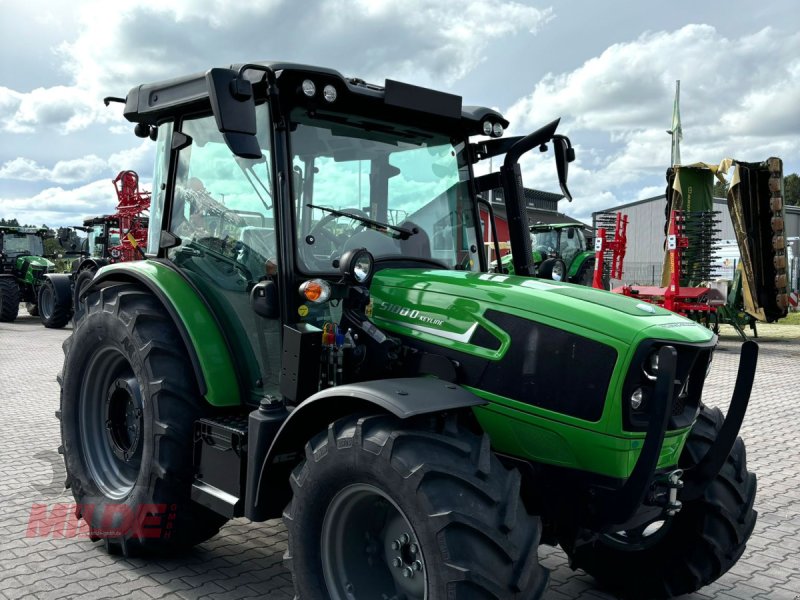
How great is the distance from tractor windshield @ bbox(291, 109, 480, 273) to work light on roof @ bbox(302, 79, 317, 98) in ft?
0.64

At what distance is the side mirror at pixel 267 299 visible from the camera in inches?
139

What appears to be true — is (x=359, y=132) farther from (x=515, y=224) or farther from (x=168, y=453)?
(x=168, y=453)

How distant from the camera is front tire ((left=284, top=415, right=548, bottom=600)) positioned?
2.45m

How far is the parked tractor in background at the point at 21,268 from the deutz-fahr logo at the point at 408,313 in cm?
1788

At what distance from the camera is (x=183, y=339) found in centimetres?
385

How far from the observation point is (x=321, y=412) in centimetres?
312

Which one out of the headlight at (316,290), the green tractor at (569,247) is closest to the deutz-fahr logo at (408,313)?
the headlight at (316,290)

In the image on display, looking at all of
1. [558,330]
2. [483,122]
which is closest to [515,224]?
[483,122]

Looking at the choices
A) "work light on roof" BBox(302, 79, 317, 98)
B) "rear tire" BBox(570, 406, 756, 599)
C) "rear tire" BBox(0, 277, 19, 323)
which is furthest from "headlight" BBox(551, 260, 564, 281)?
"rear tire" BBox(0, 277, 19, 323)

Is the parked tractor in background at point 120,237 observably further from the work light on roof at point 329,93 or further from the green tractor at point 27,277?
the work light on roof at point 329,93

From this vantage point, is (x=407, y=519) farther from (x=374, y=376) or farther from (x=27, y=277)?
(x=27, y=277)

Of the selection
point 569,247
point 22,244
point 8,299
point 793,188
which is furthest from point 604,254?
point 793,188

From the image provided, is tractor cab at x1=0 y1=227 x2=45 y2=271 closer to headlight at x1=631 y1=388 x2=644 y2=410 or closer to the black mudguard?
the black mudguard

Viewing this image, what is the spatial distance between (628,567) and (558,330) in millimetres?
1541
